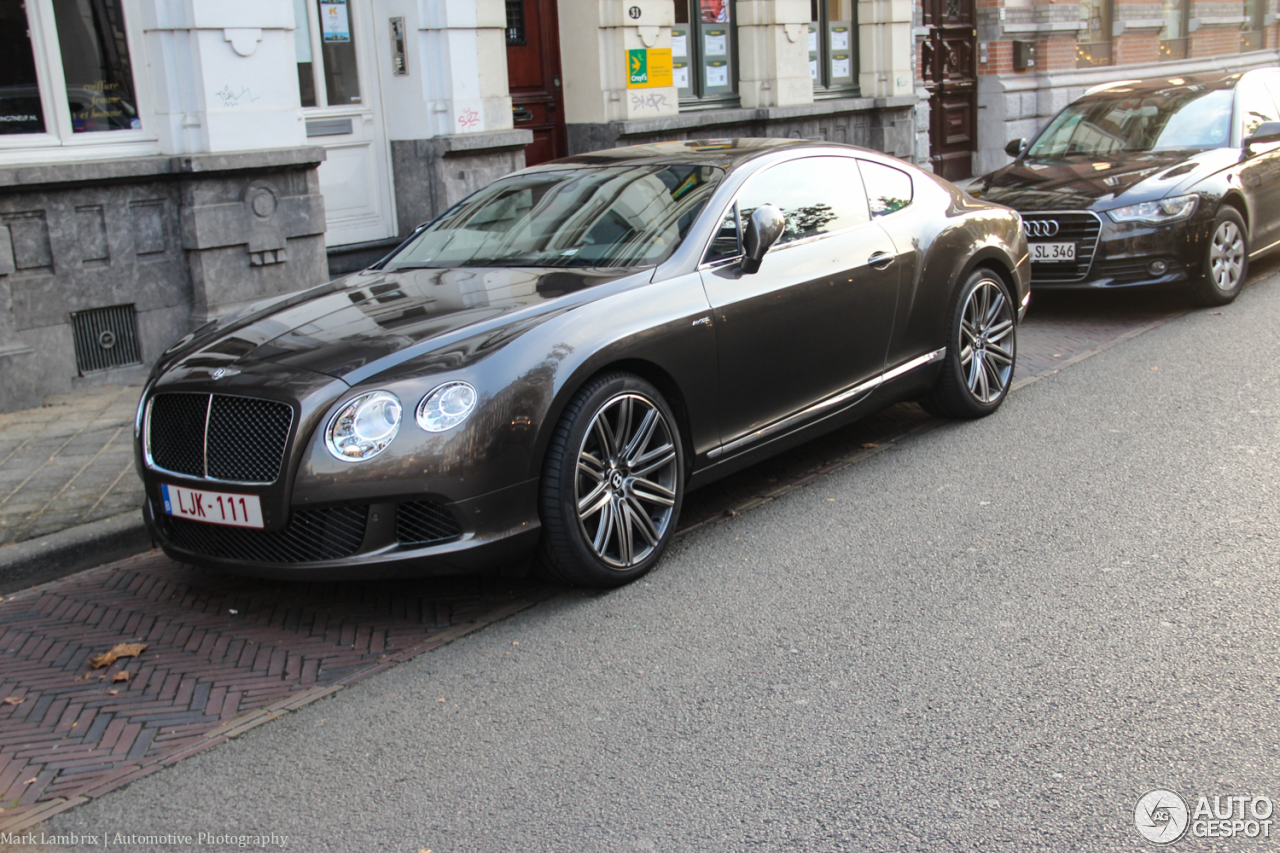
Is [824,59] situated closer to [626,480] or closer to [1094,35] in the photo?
[1094,35]

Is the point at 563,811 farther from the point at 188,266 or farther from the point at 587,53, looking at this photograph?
the point at 587,53

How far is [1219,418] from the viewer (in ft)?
20.8

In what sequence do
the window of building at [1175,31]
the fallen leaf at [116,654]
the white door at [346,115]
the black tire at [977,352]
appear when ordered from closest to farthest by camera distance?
the fallen leaf at [116,654] → the black tire at [977,352] → the white door at [346,115] → the window of building at [1175,31]

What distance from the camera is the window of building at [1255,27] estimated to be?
25781 mm

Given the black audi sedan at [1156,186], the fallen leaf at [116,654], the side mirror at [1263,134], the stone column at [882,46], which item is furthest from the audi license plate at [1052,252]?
the stone column at [882,46]

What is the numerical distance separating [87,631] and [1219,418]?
5.39m

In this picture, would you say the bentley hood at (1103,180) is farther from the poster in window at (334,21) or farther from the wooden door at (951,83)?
the wooden door at (951,83)

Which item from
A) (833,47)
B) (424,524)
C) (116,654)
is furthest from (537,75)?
(116,654)

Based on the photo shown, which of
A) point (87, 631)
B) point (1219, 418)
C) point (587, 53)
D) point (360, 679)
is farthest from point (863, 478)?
point (587, 53)

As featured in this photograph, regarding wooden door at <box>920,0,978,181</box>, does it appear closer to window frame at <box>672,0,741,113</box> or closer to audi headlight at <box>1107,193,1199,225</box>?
window frame at <box>672,0,741,113</box>

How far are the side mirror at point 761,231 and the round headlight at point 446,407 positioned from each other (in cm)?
147

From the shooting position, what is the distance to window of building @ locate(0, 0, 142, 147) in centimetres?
808

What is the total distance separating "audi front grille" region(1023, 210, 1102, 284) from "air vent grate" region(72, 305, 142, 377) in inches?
250

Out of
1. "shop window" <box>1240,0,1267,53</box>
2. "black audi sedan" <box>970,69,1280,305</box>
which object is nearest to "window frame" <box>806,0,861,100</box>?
"black audi sedan" <box>970,69,1280,305</box>
